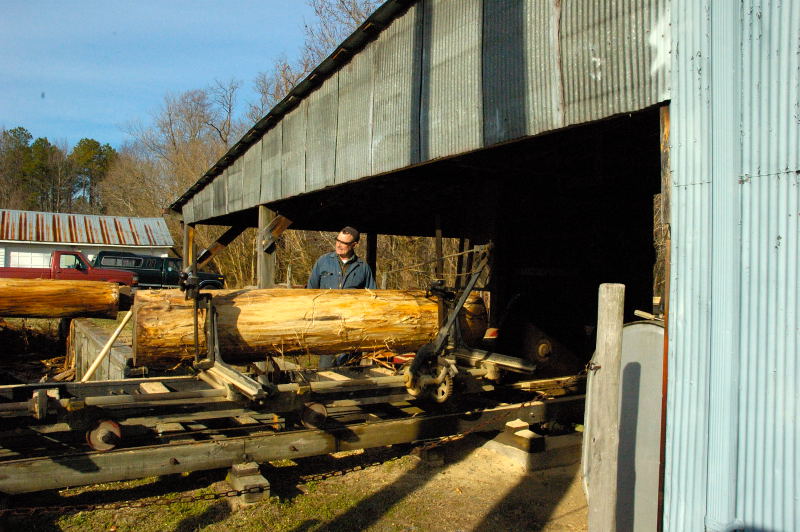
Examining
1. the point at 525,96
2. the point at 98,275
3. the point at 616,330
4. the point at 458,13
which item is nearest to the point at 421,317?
the point at 525,96

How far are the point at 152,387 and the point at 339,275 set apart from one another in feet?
7.26

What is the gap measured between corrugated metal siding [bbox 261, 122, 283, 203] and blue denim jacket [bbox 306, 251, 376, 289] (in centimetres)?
341

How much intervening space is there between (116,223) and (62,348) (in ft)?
76.1

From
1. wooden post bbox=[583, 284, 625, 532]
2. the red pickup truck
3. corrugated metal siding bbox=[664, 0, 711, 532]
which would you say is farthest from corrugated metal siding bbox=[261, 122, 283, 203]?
the red pickup truck

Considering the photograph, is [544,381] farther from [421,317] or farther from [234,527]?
[234,527]

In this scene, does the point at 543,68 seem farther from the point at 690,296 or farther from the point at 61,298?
the point at 61,298

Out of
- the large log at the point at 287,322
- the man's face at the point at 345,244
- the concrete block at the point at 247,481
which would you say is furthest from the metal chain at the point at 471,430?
the man's face at the point at 345,244

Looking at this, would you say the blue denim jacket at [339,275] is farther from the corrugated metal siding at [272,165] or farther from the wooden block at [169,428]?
the corrugated metal siding at [272,165]

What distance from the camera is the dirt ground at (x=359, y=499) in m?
4.63

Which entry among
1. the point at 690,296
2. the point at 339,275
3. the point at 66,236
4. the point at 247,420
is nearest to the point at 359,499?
the point at 247,420

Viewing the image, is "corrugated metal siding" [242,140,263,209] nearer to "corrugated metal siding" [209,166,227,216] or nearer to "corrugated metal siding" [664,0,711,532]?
"corrugated metal siding" [209,166,227,216]

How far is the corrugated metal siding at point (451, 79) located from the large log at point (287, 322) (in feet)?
5.14

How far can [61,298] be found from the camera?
5.36 metres

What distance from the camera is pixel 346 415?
6391mm
